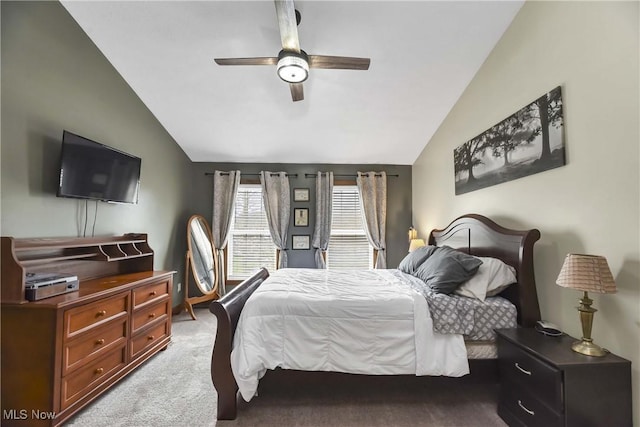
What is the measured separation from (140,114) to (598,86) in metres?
4.18

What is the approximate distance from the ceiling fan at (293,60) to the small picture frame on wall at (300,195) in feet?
8.00

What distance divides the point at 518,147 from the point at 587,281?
127cm

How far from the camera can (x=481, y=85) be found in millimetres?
2807

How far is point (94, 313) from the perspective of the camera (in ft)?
6.55

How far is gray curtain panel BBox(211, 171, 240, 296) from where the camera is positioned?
4.52m

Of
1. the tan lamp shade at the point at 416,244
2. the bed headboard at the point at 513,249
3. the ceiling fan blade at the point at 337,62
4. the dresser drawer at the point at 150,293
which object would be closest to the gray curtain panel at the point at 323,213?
the tan lamp shade at the point at 416,244

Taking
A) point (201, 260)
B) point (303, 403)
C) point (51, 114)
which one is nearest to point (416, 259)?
point (303, 403)

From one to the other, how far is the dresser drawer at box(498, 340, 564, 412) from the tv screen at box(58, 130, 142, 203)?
3.44 m

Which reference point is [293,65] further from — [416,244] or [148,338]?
[416,244]

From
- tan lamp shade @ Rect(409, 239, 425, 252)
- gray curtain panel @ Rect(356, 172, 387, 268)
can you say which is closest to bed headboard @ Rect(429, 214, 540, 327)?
tan lamp shade @ Rect(409, 239, 425, 252)

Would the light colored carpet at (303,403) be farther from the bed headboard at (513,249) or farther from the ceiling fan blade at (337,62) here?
the ceiling fan blade at (337,62)

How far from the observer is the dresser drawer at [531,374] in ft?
4.63

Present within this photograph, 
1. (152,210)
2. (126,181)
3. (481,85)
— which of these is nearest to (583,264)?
(481,85)

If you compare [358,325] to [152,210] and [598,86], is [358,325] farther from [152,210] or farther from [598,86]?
[152,210]
